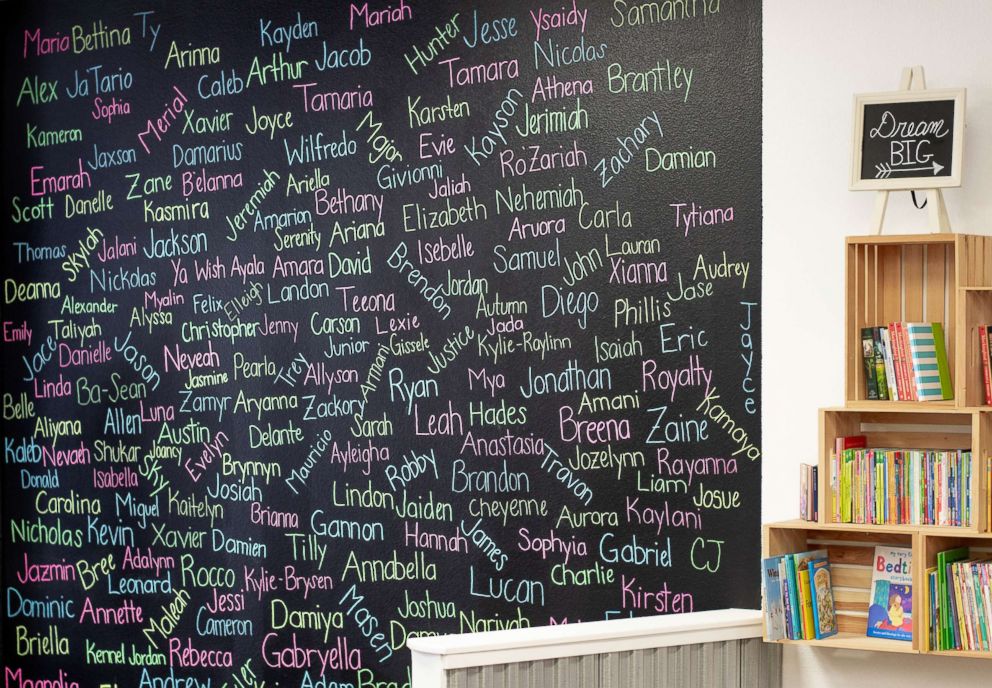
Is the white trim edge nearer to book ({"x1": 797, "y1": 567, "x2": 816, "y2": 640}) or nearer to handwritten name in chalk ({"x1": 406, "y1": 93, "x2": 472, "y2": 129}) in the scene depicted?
book ({"x1": 797, "y1": 567, "x2": 816, "y2": 640})

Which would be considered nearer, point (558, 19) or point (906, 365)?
point (906, 365)

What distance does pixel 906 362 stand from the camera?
3016 millimetres

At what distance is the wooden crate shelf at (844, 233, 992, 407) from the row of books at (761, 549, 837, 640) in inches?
17.8

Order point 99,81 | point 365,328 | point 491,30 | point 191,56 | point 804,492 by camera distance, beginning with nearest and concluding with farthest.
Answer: point 804,492
point 491,30
point 365,328
point 191,56
point 99,81

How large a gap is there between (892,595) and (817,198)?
1096 mm

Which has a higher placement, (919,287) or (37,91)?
(37,91)

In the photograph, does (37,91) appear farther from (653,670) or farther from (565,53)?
(653,670)

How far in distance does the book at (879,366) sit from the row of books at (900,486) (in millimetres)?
147

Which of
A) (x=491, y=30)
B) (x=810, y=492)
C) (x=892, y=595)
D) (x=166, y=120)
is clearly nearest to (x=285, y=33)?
(x=166, y=120)

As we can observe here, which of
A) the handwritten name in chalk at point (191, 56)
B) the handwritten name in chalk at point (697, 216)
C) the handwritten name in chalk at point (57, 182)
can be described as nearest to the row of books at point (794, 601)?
the handwritten name in chalk at point (697, 216)

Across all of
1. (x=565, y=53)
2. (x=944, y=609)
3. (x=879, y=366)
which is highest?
(x=565, y=53)

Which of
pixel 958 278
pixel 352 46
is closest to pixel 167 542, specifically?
pixel 352 46

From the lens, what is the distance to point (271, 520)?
408 centimetres

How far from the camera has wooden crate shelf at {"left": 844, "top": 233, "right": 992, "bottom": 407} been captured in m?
2.96
